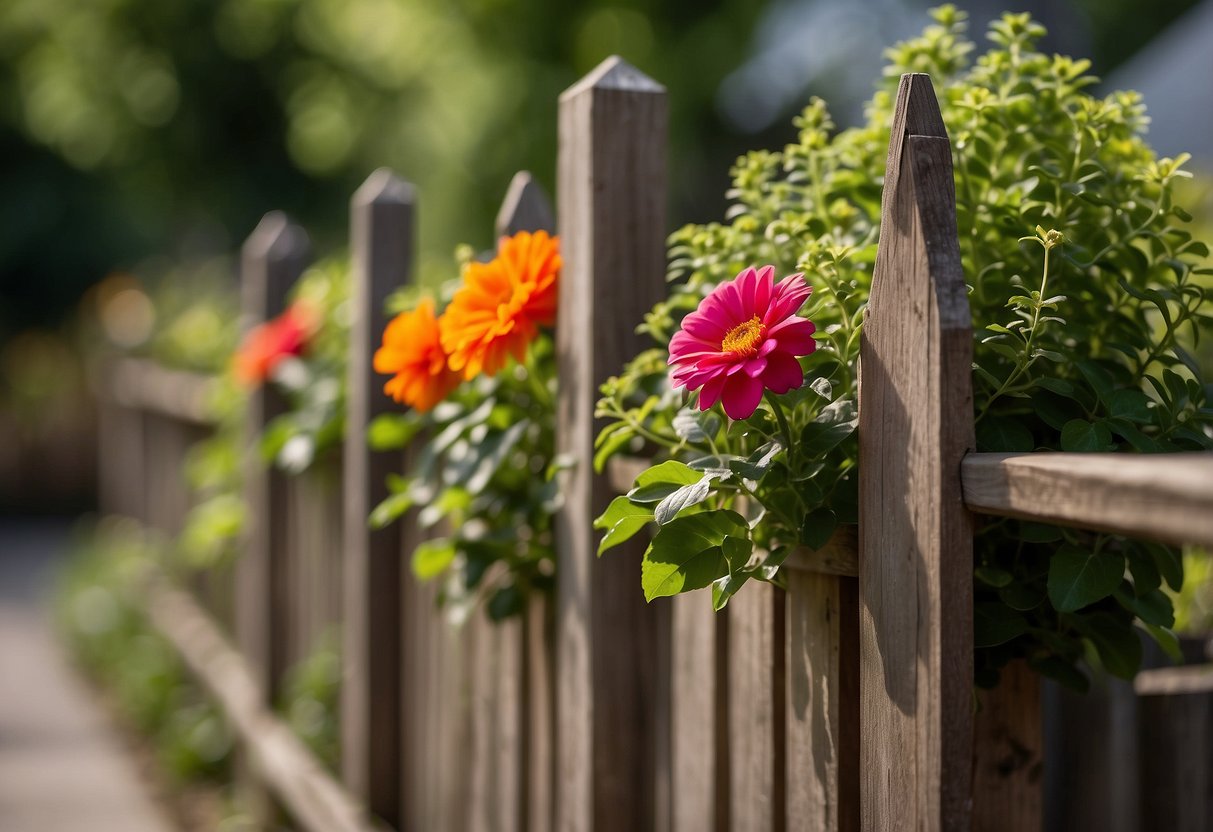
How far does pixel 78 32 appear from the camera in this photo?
40.6 ft

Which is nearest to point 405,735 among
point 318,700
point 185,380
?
point 318,700

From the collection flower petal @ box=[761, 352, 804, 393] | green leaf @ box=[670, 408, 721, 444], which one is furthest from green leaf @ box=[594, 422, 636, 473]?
flower petal @ box=[761, 352, 804, 393]

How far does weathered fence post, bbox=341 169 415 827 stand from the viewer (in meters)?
3.04

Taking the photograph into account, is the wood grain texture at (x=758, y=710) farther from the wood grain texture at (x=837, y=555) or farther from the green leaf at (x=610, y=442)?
the green leaf at (x=610, y=442)

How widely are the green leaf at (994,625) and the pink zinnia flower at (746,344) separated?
33cm

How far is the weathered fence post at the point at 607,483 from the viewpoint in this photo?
77.4 inches

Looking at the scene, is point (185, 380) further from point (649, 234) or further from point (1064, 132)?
point (1064, 132)

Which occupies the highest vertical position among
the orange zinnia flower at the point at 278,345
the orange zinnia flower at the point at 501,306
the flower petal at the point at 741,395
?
the orange zinnia flower at the point at 278,345

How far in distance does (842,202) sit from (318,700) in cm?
260

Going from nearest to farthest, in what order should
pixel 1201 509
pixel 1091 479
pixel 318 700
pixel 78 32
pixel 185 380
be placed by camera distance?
pixel 1201 509 < pixel 1091 479 < pixel 318 700 < pixel 185 380 < pixel 78 32

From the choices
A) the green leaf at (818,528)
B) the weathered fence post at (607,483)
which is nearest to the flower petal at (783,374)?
the green leaf at (818,528)

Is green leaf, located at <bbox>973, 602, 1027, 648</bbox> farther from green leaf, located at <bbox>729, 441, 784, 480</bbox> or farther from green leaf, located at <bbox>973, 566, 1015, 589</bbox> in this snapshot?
green leaf, located at <bbox>729, 441, 784, 480</bbox>

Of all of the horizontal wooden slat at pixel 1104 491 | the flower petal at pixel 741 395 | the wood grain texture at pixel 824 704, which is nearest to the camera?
the horizontal wooden slat at pixel 1104 491

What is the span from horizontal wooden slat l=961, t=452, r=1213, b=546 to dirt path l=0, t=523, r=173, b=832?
3839 millimetres
